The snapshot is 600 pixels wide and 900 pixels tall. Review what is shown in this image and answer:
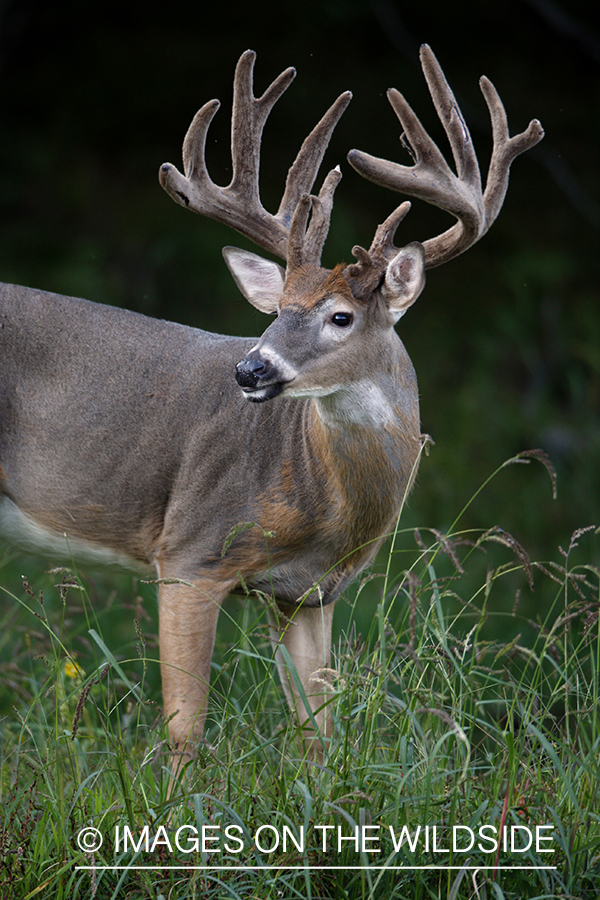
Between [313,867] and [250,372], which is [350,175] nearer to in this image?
[250,372]

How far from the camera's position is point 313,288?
359 centimetres

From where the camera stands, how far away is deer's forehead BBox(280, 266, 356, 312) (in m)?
3.55

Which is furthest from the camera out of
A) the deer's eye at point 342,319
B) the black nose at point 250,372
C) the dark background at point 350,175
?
the dark background at point 350,175

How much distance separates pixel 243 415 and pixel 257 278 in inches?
18.5

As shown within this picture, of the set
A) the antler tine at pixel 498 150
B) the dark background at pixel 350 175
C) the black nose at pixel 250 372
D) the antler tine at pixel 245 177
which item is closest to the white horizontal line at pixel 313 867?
the black nose at pixel 250 372

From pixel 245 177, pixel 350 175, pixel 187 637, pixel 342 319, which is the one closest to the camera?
pixel 342 319

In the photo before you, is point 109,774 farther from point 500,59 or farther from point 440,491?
point 500,59

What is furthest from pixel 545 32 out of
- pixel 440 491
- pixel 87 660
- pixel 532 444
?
pixel 87 660

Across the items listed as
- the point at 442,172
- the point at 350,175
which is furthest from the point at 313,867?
the point at 350,175

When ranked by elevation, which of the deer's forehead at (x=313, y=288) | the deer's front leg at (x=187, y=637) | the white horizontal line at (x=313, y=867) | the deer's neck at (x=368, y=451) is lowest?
the deer's front leg at (x=187, y=637)

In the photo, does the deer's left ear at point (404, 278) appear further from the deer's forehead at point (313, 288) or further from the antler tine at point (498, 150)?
the antler tine at point (498, 150)

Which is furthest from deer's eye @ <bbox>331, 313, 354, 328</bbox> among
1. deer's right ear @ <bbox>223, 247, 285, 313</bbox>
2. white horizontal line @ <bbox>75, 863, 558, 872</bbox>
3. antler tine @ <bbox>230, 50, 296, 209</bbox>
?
white horizontal line @ <bbox>75, 863, 558, 872</bbox>

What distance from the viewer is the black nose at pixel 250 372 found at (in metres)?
3.29

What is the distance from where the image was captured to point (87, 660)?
5645 mm
